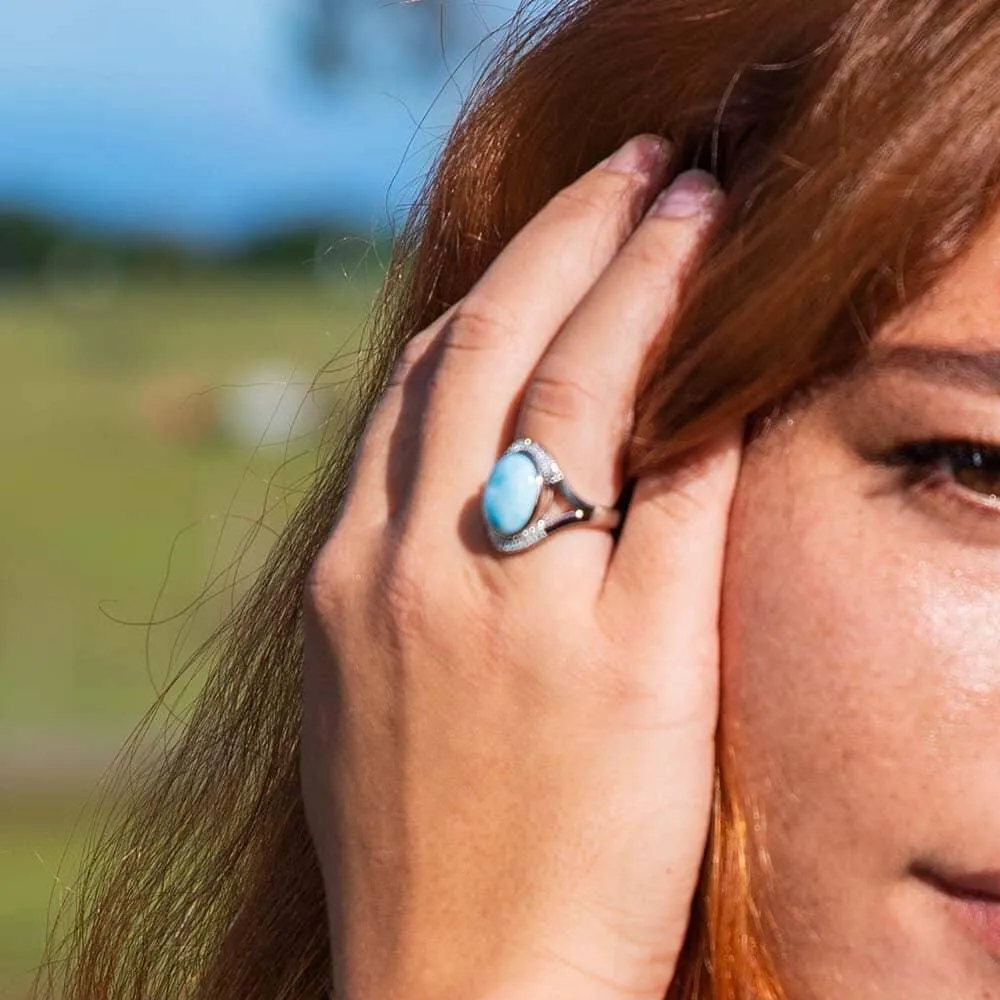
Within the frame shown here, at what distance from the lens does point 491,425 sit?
5.65 feet

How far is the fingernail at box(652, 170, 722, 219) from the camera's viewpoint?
1.71 meters

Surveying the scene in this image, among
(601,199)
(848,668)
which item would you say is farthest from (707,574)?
(601,199)

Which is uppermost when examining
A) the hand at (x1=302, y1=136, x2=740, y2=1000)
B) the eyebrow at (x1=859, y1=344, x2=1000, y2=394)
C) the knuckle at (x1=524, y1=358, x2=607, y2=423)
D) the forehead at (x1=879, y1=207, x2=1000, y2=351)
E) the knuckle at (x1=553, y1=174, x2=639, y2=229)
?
the knuckle at (x1=553, y1=174, x2=639, y2=229)

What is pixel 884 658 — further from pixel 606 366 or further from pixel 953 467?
pixel 606 366

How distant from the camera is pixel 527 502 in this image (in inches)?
64.2

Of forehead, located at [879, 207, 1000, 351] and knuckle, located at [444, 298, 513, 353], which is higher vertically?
forehead, located at [879, 207, 1000, 351]

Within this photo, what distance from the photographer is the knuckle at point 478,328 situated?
1.74m

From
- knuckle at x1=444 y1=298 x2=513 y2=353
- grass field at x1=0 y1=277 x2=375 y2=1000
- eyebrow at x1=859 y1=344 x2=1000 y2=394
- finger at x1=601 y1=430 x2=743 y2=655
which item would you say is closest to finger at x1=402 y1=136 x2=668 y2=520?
knuckle at x1=444 y1=298 x2=513 y2=353

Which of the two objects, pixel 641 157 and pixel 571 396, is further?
pixel 641 157

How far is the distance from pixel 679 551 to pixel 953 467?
26 cm

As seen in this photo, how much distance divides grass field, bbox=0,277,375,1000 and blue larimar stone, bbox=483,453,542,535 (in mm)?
544

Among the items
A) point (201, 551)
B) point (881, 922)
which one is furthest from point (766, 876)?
point (201, 551)

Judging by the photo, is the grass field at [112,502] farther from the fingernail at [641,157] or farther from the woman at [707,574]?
the fingernail at [641,157]

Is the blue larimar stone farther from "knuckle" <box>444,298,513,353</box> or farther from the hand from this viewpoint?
"knuckle" <box>444,298,513,353</box>
